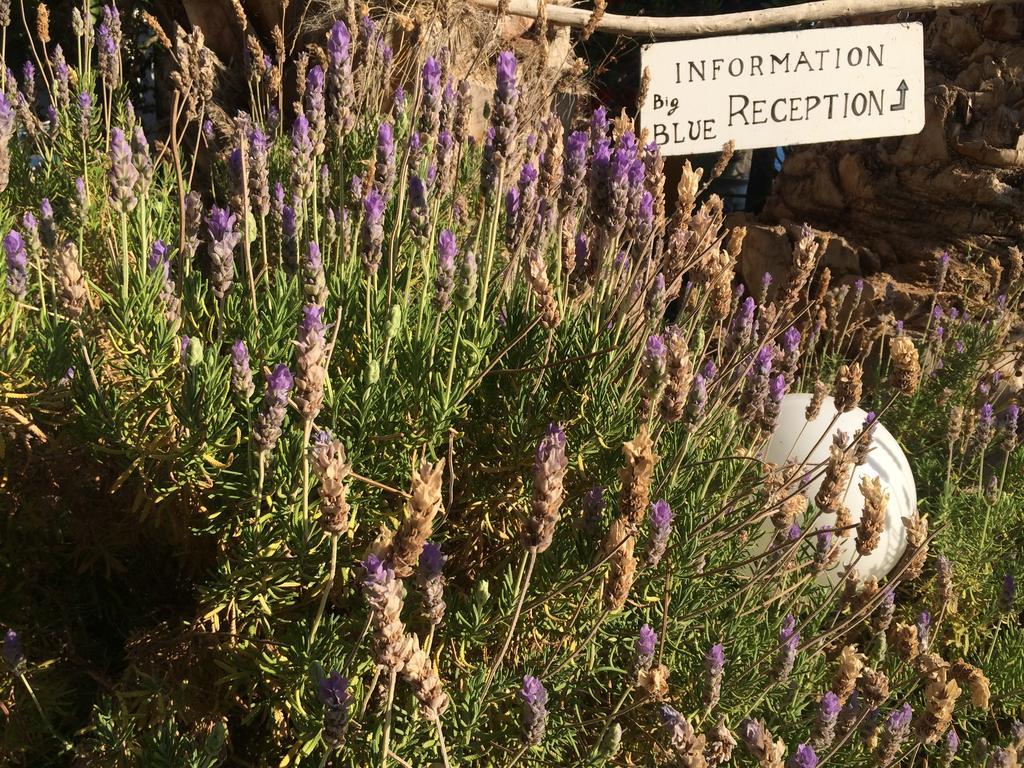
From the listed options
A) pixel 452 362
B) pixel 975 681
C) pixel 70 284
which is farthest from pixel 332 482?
pixel 975 681

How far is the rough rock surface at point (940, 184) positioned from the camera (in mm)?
3928

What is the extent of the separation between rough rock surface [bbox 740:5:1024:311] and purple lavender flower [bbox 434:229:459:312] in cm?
295


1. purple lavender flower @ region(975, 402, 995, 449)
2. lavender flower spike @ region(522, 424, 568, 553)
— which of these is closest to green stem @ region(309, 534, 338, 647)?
lavender flower spike @ region(522, 424, 568, 553)

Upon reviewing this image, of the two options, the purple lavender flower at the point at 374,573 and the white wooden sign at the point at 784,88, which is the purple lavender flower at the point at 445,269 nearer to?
the purple lavender flower at the point at 374,573

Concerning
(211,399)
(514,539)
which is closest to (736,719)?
(514,539)

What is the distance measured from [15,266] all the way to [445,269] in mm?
768

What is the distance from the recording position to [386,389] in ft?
5.38

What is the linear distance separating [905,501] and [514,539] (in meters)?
1.42

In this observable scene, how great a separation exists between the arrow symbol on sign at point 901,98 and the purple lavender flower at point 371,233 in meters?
2.13

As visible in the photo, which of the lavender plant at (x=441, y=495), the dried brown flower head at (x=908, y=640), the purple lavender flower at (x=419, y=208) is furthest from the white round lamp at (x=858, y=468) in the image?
the purple lavender flower at (x=419, y=208)

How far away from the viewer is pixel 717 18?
11.1 ft

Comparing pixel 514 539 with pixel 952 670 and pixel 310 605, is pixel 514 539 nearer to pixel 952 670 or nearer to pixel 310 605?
pixel 310 605

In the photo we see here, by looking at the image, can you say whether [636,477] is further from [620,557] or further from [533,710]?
[533,710]

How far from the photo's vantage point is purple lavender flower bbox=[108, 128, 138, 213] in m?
1.57
